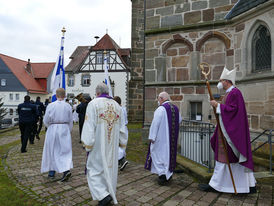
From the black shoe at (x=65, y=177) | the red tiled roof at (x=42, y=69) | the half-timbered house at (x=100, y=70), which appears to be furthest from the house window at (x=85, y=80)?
the black shoe at (x=65, y=177)

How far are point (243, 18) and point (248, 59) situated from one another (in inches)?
46.9

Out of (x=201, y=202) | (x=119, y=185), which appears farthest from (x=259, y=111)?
(x=119, y=185)

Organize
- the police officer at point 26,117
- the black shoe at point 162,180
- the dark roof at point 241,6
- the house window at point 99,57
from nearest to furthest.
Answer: the black shoe at point 162,180 → the dark roof at point 241,6 → the police officer at point 26,117 → the house window at point 99,57

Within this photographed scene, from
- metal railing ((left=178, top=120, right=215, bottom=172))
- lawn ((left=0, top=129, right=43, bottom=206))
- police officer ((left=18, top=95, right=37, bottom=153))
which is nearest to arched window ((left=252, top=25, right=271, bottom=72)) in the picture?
metal railing ((left=178, top=120, right=215, bottom=172))

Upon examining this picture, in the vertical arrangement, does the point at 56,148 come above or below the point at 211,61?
below

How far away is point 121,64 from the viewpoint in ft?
94.5

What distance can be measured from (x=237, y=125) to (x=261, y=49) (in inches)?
132

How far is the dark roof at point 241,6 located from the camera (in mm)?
5936

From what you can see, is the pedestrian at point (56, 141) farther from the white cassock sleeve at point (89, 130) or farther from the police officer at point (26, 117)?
the police officer at point (26, 117)

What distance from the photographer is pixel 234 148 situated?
377 centimetres

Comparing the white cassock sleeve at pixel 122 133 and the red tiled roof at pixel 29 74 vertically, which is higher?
the red tiled roof at pixel 29 74

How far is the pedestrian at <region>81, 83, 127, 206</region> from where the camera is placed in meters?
3.37

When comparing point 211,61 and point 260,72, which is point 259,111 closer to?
point 260,72

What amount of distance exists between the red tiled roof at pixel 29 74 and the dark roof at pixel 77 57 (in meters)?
6.91
